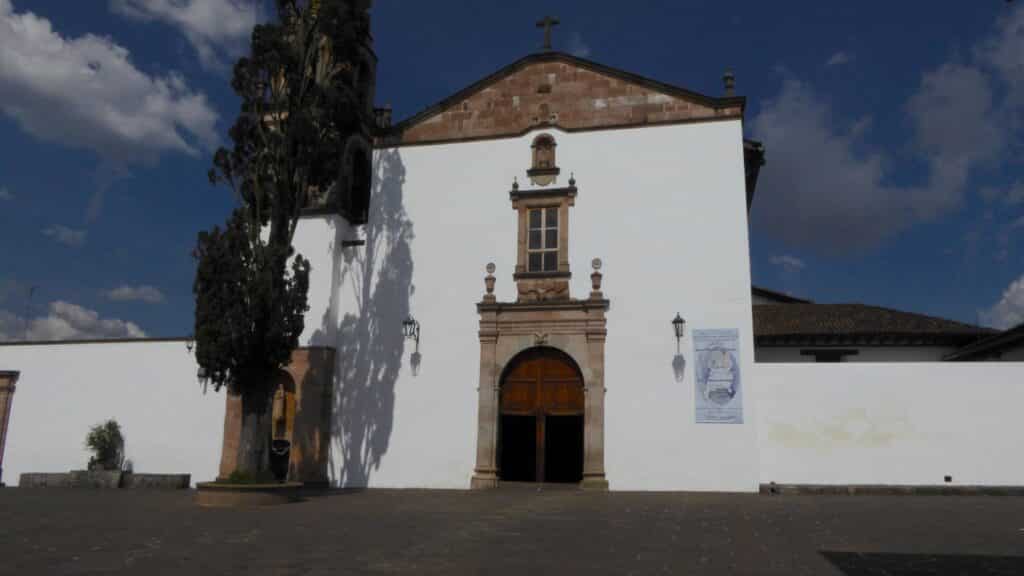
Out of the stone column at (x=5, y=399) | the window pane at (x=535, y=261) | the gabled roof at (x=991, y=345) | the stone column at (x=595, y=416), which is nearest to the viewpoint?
the stone column at (x=595, y=416)

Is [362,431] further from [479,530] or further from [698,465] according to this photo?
[479,530]

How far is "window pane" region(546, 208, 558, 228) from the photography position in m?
16.0

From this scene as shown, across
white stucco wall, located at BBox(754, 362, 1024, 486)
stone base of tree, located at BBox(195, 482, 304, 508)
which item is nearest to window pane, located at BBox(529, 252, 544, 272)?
white stucco wall, located at BBox(754, 362, 1024, 486)

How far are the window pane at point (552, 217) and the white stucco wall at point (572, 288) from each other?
47cm

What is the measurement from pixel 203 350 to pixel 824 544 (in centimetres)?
992

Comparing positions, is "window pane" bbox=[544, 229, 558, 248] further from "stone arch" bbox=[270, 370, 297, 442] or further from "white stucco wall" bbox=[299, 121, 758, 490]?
"stone arch" bbox=[270, 370, 297, 442]

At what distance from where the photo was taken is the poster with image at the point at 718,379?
14273 mm

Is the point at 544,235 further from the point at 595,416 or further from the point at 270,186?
the point at 270,186

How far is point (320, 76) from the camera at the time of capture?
572 inches

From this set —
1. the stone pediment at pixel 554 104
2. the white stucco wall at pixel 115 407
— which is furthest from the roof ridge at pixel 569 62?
the white stucco wall at pixel 115 407

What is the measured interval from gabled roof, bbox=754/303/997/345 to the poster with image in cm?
557

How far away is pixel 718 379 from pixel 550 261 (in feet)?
13.3

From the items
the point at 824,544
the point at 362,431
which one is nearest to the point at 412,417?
the point at 362,431

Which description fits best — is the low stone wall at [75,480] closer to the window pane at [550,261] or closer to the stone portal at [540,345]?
the stone portal at [540,345]
